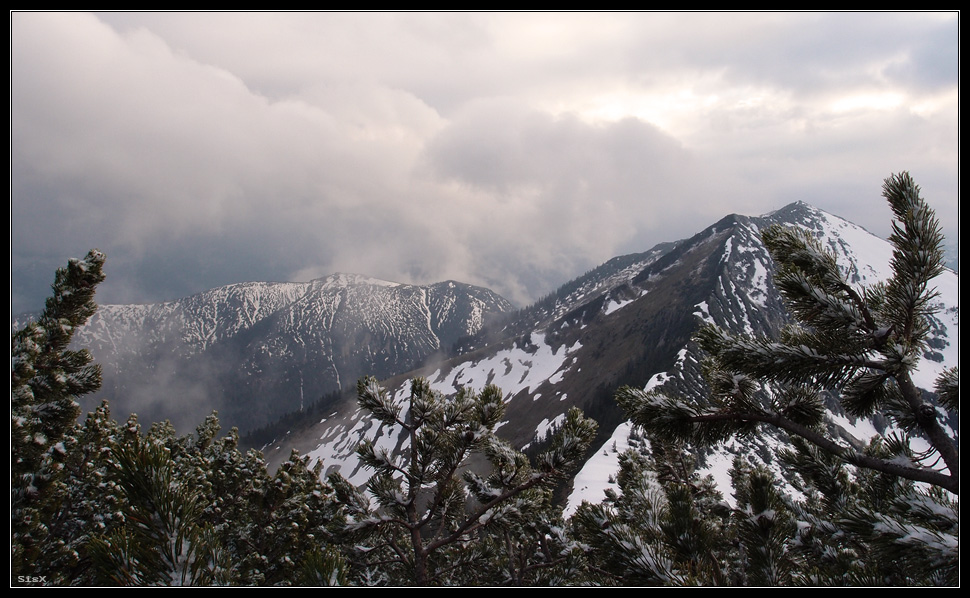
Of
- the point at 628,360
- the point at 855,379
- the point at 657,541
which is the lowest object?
the point at 628,360

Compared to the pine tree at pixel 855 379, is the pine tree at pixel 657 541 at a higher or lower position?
lower

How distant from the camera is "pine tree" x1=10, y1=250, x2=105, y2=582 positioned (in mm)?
7013

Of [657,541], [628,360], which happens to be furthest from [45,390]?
[628,360]

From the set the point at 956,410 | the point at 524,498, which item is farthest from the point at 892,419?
the point at 524,498

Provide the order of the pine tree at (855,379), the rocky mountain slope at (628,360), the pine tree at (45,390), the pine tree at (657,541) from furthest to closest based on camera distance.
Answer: the rocky mountain slope at (628,360)
the pine tree at (45,390)
the pine tree at (657,541)
the pine tree at (855,379)

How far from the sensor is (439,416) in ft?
21.9

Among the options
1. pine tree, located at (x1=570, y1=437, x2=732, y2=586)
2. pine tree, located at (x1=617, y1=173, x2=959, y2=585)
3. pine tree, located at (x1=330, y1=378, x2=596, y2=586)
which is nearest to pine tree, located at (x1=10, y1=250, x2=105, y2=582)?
pine tree, located at (x1=330, y1=378, x2=596, y2=586)

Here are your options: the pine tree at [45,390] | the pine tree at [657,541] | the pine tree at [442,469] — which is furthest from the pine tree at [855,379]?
the pine tree at [45,390]

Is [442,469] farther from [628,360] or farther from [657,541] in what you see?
[628,360]

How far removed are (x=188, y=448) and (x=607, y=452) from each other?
6177cm

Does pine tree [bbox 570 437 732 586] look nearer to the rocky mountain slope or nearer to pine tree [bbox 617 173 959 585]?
pine tree [bbox 617 173 959 585]

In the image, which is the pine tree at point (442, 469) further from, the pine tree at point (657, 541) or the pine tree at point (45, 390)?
the pine tree at point (45, 390)

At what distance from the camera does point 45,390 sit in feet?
24.7

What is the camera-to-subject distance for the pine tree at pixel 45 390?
7.01 metres
